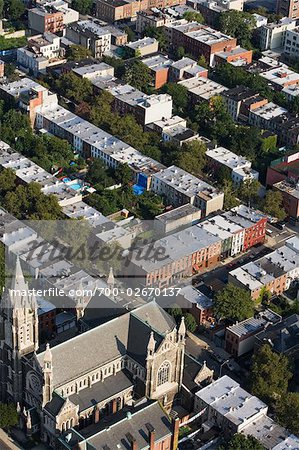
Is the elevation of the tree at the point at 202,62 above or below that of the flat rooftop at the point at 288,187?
below

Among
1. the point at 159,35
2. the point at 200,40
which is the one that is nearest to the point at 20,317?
the point at 200,40

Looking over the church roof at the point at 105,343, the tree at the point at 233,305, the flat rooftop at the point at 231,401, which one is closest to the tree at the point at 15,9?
the tree at the point at 233,305

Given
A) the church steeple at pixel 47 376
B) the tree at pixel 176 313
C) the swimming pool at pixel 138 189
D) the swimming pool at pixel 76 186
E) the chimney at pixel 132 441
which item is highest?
the church steeple at pixel 47 376

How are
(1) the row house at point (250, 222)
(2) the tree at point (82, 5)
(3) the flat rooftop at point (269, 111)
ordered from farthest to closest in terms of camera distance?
1. (2) the tree at point (82, 5)
2. (3) the flat rooftop at point (269, 111)
3. (1) the row house at point (250, 222)

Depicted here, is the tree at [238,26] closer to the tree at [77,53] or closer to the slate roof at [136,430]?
the tree at [77,53]

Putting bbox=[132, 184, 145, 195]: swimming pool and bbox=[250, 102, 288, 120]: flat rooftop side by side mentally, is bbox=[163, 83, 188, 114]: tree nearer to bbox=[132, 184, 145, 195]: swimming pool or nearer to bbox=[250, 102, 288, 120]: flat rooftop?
bbox=[250, 102, 288, 120]: flat rooftop

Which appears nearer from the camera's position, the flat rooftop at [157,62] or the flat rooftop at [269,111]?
the flat rooftop at [269,111]
